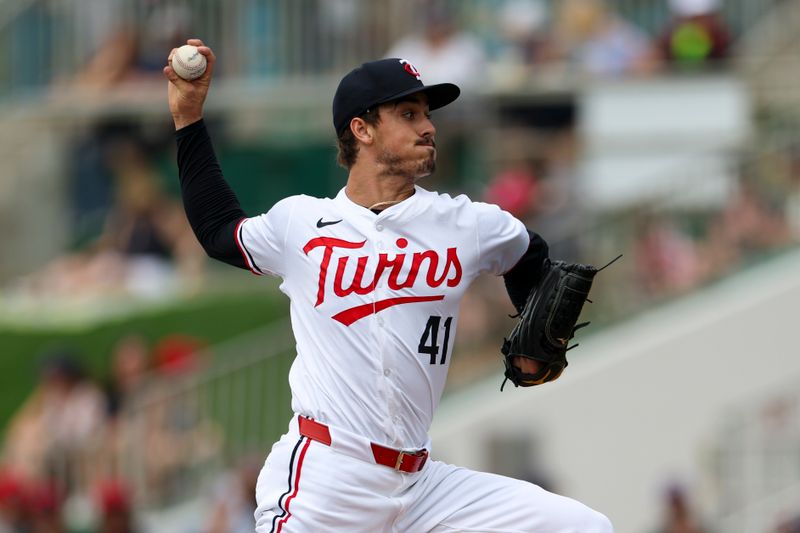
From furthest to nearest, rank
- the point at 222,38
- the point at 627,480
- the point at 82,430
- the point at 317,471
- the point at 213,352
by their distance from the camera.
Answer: the point at 222,38 < the point at 213,352 < the point at 82,430 < the point at 627,480 < the point at 317,471

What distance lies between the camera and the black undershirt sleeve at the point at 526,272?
667cm

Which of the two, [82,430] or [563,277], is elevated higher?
[563,277]

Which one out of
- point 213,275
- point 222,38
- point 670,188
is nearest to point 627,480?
point 670,188

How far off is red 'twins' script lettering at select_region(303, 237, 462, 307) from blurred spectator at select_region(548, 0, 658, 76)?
30.3 feet

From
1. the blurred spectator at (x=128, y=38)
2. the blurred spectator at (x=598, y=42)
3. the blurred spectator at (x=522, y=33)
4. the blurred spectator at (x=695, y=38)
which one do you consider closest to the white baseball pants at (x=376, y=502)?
the blurred spectator at (x=695, y=38)

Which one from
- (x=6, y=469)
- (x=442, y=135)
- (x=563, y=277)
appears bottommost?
(x=6, y=469)

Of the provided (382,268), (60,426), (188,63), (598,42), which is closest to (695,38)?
(598,42)

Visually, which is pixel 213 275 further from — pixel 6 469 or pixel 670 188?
pixel 670 188

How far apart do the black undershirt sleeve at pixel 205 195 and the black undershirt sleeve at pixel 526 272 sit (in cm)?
96

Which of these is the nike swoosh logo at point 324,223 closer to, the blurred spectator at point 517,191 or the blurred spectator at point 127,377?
the blurred spectator at point 517,191

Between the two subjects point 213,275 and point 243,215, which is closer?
point 243,215

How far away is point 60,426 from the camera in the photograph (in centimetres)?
1430

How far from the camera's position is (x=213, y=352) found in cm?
1527

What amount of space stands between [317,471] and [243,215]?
989 mm
